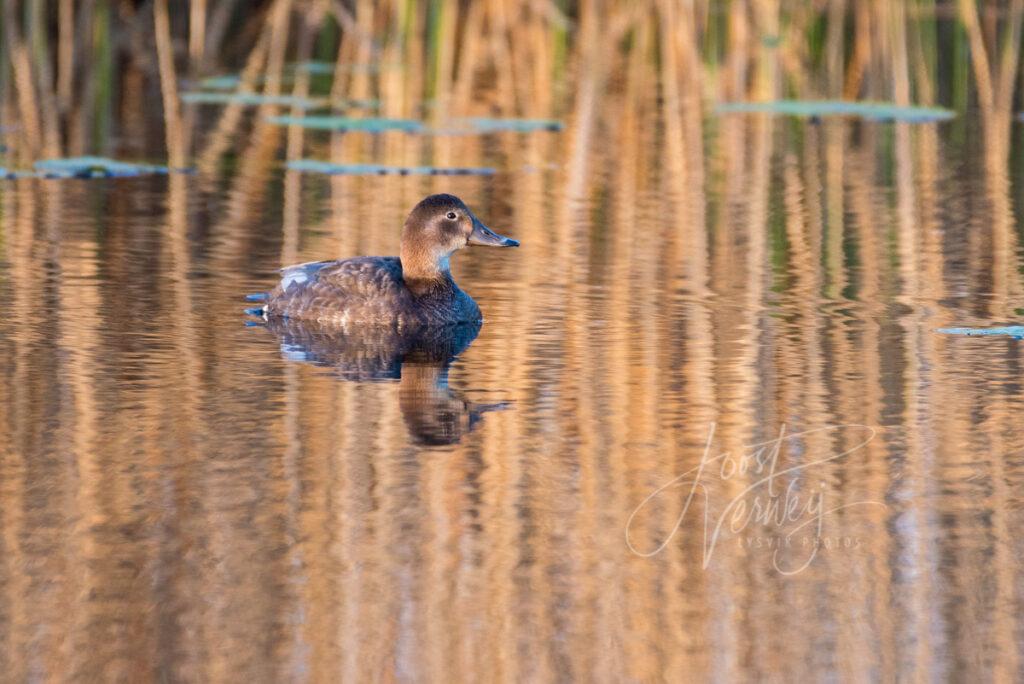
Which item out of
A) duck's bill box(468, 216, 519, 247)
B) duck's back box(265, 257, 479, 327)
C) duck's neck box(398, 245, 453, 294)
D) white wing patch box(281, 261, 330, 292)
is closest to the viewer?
duck's back box(265, 257, 479, 327)

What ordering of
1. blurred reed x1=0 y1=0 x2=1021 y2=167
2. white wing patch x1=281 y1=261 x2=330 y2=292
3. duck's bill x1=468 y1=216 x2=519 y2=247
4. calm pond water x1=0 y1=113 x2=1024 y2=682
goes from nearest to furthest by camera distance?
calm pond water x1=0 y1=113 x2=1024 y2=682 < white wing patch x1=281 y1=261 x2=330 y2=292 < duck's bill x1=468 y1=216 x2=519 y2=247 < blurred reed x1=0 y1=0 x2=1021 y2=167

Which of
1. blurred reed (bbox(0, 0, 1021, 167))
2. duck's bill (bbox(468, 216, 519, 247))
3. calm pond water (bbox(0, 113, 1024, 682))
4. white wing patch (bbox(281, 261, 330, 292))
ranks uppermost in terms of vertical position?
blurred reed (bbox(0, 0, 1021, 167))

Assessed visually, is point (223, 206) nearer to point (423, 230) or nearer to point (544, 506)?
point (423, 230)

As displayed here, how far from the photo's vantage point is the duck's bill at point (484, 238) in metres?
8.58

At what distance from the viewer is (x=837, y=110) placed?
14.9 meters

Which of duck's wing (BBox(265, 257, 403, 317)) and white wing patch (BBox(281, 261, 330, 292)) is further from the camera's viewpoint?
white wing patch (BBox(281, 261, 330, 292))

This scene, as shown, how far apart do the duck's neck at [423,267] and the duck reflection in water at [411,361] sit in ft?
1.24

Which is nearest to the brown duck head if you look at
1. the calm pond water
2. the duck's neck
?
the duck's neck

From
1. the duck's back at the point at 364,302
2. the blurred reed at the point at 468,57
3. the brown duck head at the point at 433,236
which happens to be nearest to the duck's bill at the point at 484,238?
the brown duck head at the point at 433,236

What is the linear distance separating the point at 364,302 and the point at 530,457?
258 cm

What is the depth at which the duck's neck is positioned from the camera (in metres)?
8.34

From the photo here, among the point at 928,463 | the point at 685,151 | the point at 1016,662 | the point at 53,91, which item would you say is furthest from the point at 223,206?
the point at 1016,662

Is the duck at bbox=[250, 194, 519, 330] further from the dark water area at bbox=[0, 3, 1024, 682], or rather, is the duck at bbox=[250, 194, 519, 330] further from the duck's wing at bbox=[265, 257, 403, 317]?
the dark water area at bbox=[0, 3, 1024, 682]

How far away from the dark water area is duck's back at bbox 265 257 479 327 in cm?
18
